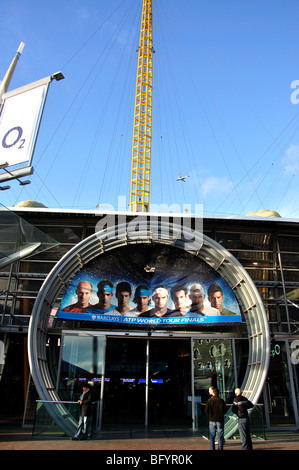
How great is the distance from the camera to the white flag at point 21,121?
13664 mm

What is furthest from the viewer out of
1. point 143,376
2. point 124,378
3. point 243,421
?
point 143,376

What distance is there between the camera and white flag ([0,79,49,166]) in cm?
1366

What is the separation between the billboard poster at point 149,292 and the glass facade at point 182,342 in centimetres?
90

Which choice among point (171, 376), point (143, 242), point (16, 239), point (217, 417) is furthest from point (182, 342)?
point (16, 239)

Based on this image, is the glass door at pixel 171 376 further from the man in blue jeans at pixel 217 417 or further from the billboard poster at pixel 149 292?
the man in blue jeans at pixel 217 417

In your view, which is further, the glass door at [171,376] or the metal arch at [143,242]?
the glass door at [171,376]

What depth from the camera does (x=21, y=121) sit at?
14320 mm

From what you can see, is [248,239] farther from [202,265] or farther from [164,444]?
[164,444]

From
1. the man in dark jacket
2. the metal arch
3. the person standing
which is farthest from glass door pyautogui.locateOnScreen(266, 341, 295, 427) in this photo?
the man in dark jacket

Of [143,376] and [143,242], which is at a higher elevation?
[143,242]

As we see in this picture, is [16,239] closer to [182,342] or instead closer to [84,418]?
[84,418]

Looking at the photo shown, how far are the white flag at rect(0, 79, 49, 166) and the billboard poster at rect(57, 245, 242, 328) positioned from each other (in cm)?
501

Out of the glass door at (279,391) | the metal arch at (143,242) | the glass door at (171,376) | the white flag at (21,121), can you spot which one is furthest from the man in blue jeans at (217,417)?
the white flag at (21,121)

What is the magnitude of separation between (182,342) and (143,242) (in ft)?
23.9
